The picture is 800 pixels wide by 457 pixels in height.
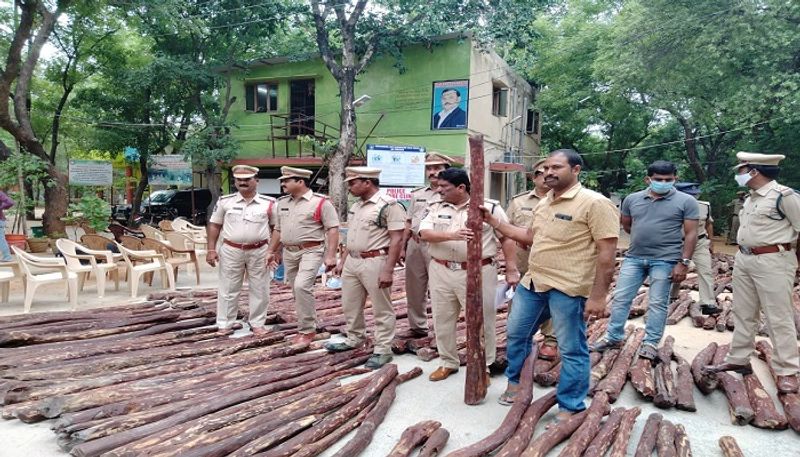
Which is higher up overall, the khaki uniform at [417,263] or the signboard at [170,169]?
the signboard at [170,169]

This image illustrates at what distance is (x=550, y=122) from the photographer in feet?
85.1

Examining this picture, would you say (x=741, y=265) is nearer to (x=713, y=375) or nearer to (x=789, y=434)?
(x=713, y=375)

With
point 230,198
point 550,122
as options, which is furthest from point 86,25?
point 550,122

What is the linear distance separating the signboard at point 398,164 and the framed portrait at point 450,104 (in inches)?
216

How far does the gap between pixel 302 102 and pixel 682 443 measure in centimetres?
1838

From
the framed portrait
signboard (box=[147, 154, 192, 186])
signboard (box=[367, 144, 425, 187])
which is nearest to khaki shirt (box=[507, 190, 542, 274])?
signboard (box=[367, 144, 425, 187])

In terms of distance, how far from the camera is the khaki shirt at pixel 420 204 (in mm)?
5133

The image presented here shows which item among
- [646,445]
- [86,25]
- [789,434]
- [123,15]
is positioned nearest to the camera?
[646,445]

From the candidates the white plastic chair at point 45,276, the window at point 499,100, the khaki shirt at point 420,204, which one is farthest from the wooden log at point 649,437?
the window at point 499,100

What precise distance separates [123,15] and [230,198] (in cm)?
977

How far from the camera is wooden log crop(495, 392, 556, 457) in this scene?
2969 mm

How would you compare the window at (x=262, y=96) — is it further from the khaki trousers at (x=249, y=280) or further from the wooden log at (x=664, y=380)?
the wooden log at (x=664, y=380)

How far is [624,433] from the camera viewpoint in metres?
3.17

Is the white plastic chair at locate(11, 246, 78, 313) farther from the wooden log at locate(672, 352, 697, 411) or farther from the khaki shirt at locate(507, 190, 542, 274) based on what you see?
the wooden log at locate(672, 352, 697, 411)
